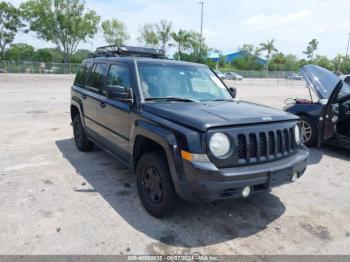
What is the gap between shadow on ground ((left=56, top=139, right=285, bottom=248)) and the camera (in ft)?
10.9

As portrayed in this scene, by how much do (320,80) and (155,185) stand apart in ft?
13.9

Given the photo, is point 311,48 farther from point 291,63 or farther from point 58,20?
point 58,20

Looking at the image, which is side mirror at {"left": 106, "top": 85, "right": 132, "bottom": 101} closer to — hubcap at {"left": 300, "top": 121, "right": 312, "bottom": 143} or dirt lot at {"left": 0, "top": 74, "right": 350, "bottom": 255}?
dirt lot at {"left": 0, "top": 74, "right": 350, "bottom": 255}

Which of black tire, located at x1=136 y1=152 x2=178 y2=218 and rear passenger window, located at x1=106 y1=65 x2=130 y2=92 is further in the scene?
rear passenger window, located at x1=106 y1=65 x2=130 y2=92

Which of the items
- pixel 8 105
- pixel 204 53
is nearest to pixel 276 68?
pixel 204 53

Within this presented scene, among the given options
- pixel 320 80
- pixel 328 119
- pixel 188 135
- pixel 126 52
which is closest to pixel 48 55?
pixel 126 52

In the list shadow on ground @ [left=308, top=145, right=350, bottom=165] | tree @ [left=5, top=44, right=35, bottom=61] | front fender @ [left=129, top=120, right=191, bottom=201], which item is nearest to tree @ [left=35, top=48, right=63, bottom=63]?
tree @ [left=5, top=44, right=35, bottom=61]

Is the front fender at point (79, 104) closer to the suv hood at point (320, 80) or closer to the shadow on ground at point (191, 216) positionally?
the shadow on ground at point (191, 216)

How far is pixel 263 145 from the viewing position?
130 inches

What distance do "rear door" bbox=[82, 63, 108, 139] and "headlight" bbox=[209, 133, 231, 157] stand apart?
254 centimetres

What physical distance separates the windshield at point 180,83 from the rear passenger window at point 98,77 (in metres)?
1.00

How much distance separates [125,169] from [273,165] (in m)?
2.72

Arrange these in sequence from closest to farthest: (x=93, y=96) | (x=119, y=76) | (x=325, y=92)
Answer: (x=119, y=76) < (x=93, y=96) < (x=325, y=92)

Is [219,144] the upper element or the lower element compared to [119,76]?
lower
